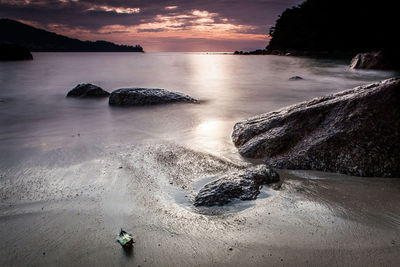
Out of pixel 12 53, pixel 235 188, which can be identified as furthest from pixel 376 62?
pixel 12 53

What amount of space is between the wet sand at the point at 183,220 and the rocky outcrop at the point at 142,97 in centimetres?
476

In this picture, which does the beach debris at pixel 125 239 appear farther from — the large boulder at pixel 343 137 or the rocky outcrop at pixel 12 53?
the rocky outcrop at pixel 12 53

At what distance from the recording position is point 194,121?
21.2 feet

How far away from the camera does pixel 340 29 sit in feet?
177

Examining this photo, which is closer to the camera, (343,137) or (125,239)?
(125,239)

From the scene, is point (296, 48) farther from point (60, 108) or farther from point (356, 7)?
point (60, 108)

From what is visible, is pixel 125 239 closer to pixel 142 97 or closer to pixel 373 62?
pixel 142 97

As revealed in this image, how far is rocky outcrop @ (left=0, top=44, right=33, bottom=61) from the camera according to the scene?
125 feet

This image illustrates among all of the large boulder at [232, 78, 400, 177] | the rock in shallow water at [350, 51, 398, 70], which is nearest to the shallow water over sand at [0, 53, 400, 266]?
the large boulder at [232, 78, 400, 177]

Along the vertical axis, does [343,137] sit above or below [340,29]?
below

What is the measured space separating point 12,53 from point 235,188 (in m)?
48.4

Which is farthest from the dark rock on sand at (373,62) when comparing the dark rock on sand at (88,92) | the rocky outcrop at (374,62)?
the dark rock on sand at (88,92)

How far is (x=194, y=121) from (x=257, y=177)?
3.55 meters

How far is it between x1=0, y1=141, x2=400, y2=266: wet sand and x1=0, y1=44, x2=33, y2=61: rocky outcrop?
44640mm
